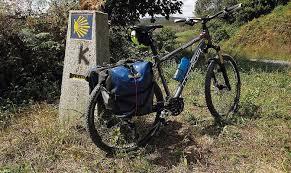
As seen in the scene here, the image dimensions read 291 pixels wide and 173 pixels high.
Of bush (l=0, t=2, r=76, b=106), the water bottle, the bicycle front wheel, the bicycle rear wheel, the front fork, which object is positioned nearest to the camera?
the bicycle rear wheel

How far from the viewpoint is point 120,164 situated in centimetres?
444

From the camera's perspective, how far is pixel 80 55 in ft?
17.6

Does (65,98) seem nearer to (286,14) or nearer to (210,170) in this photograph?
(210,170)

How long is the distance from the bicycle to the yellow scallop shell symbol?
2.86 ft

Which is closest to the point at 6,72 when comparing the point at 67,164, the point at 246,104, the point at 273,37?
the point at 67,164

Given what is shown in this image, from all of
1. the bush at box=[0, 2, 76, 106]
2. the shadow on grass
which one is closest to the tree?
the shadow on grass

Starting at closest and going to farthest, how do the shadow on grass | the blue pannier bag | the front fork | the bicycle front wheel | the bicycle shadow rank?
the blue pannier bag < the bicycle shadow < the bicycle front wheel < the front fork < the shadow on grass

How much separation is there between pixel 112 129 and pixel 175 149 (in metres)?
0.78

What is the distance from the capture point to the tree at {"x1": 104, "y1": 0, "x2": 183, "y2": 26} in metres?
13.1

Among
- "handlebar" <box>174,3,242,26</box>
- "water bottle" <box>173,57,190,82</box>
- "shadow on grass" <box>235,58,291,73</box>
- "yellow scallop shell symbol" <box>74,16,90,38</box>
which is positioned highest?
"handlebar" <box>174,3,242,26</box>

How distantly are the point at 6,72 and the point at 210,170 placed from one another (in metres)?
4.15

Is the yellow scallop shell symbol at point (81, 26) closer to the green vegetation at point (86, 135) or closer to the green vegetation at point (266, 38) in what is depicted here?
the green vegetation at point (86, 135)

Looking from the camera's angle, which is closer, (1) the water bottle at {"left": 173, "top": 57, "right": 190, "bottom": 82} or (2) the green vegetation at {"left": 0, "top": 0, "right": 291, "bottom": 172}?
(2) the green vegetation at {"left": 0, "top": 0, "right": 291, "bottom": 172}

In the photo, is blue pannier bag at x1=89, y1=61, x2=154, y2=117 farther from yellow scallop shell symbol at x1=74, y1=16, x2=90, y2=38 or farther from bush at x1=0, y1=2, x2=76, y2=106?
bush at x1=0, y1=2, x2=76, y2=106
